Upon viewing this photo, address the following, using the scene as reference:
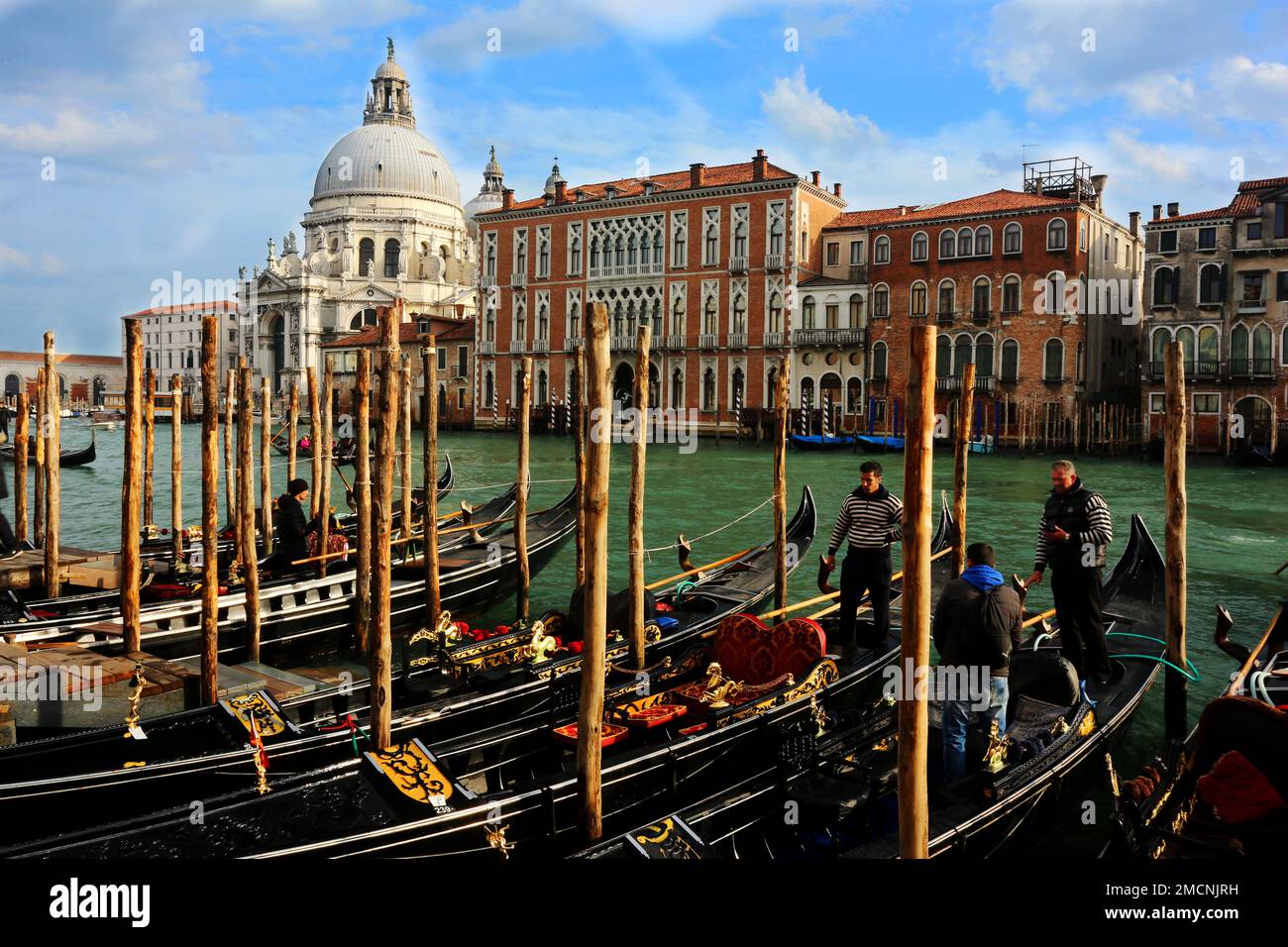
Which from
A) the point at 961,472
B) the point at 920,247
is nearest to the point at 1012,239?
the point at 920,247

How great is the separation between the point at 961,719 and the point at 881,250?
22.5 meters

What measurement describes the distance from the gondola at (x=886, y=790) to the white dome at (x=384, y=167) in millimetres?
45483

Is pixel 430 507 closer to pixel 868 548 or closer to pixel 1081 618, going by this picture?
pixel 868 548

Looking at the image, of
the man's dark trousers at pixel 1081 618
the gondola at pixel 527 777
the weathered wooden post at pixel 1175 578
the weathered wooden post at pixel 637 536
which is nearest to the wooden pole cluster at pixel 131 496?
the gondola at pixel 527 777

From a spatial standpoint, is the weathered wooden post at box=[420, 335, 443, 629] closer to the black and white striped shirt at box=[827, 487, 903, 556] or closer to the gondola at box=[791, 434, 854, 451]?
the black and white striped shirt at box=[827, 487, 903, 556]

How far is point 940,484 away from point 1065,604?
12.4 meters

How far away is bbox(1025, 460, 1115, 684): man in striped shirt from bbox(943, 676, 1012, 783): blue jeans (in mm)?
1034

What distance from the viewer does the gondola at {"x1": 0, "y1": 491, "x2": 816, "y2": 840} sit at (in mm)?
3480

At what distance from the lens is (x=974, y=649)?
3.54 metres

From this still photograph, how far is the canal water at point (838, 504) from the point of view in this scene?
806 centimetres
